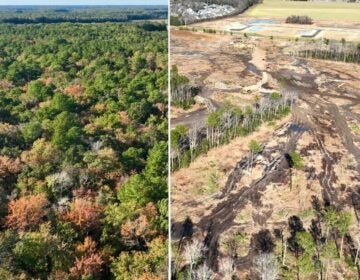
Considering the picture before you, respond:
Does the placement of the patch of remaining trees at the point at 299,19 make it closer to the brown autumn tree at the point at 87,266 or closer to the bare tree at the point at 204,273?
the bare tree at the point at 204,273

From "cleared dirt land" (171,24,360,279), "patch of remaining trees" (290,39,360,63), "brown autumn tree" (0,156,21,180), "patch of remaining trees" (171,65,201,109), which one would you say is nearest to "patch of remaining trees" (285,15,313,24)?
"patch of remaining trees" (290,39,360,63)

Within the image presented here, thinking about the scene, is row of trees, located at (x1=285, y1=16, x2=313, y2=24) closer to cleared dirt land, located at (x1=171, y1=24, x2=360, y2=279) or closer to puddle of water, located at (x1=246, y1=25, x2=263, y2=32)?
puddle of water, located at (x1=246, y1=25, x2=263, y2=32)

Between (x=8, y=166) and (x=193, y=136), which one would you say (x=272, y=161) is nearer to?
(x=193, y=136)

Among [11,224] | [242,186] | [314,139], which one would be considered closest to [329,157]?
[314,139]

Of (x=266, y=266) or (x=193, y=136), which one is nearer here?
(x=266, y=266)

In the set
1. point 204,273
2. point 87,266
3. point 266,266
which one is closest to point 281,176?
point 266,266
